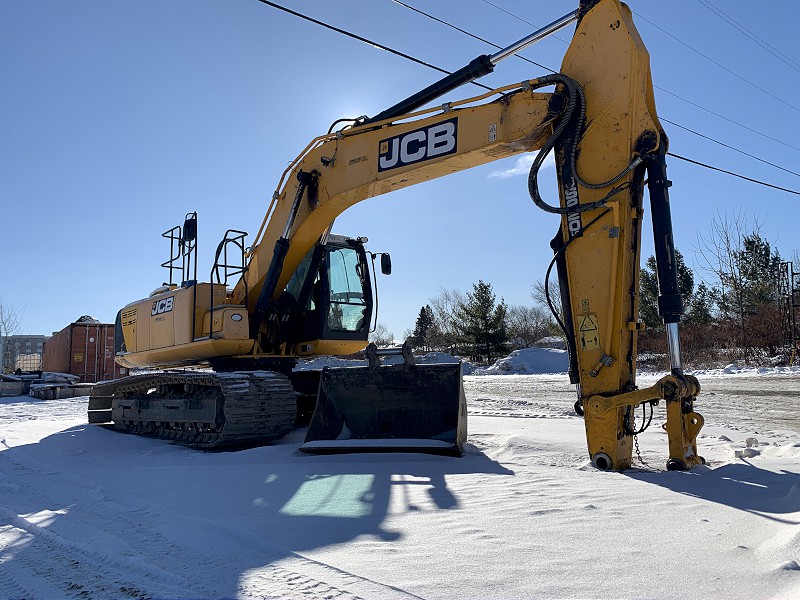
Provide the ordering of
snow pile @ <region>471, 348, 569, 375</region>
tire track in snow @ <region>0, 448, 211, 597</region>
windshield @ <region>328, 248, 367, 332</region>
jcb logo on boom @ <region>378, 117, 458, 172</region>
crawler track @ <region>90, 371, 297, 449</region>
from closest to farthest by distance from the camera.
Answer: tire track in snow @ <region>0, 448, 211, 597</region> → jcb logo on boom @ <region>378, 117, 458, 172</region> → crawler track @ <region>90, 371, 297, 449</region> → windshield @ <region>328, 248, 367, 332</region> → snow pile @ <region>471, 348, 569, 375</region>

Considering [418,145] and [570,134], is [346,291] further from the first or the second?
[570,134]

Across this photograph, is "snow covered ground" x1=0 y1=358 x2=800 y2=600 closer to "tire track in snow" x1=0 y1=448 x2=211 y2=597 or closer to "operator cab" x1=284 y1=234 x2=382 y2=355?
"tire track in snow" x1=0 y1=448 x2=211 y2=597

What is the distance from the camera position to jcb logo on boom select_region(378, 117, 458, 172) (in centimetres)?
641

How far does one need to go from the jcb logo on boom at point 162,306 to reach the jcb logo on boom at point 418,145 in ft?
13.5

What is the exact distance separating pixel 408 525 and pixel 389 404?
12.0ft

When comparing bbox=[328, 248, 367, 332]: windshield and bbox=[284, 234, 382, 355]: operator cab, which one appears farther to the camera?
bbox=[328, 248, 367, 332]: windshield

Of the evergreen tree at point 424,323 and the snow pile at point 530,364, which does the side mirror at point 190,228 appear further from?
the evergreen tree at point 424,323

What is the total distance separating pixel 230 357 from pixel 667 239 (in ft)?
19.2

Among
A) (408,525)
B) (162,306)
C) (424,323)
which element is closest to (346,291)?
(162,306)

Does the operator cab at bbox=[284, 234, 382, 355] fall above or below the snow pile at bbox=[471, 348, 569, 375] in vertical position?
above

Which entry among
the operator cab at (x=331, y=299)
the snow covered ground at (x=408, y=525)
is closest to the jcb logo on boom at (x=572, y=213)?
the snow covered ground at (x=408, y=525)

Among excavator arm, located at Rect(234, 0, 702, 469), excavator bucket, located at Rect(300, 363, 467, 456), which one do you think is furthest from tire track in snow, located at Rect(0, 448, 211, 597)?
excavator arm, located at Rect(234, 0, 702, 469)

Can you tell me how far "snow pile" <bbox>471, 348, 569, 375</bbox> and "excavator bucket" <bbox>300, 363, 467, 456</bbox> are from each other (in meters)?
24.4

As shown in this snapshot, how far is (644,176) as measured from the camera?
5535mm
